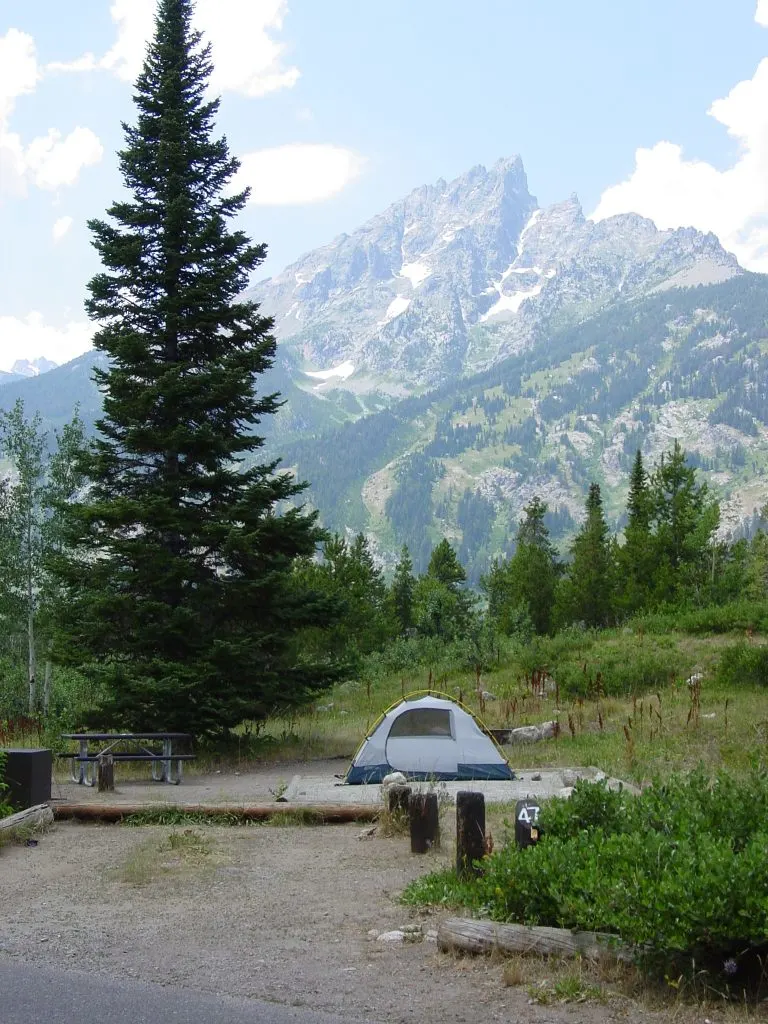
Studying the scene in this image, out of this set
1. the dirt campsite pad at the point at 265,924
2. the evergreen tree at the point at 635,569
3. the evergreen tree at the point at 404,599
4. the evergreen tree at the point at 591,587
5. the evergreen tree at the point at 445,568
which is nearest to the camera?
the dirt campsite pad at the point at 265,924

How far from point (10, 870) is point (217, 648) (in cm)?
798

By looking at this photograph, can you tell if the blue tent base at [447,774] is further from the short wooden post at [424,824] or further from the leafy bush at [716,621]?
the leafy bush at [716,621]

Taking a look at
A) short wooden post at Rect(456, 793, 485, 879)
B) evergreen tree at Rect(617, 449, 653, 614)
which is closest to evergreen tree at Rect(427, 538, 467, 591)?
evergreen tree at Rect(617, 449, 653, 614)

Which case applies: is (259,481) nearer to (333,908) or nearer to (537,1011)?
(333,908)

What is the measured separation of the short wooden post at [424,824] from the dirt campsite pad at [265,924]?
21cm

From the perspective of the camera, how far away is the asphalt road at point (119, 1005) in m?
5.14

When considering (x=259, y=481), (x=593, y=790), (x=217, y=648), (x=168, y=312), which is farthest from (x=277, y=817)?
(x=168, y=312)

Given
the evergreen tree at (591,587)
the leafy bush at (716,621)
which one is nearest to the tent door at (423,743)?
the leafy bush at (716,621)

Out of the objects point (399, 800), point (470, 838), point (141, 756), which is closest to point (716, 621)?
point (141, 756)

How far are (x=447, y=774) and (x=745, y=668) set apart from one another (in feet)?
31.7

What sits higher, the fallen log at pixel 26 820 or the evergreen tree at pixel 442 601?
the evergreen tree at pixel 442 601

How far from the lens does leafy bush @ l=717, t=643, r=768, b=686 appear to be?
2097 centimetres

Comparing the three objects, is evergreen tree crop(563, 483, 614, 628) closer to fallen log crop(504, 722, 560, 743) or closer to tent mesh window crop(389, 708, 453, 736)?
fallen log crop(504, 722, 560, 743)

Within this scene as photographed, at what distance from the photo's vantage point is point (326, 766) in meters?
16.8
